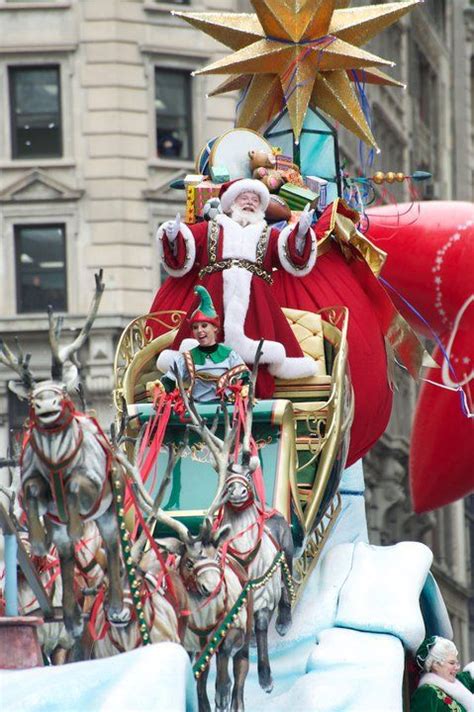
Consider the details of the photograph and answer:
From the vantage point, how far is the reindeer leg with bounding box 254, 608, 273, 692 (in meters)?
17.7

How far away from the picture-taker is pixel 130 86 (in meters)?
40.4

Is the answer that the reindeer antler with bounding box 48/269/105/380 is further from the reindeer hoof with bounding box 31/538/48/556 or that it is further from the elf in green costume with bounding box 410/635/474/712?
the elf in green costume with bounding box 410/635/474/712

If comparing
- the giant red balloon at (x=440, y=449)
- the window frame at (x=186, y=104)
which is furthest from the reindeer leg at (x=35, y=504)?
the window frame at (x=186, y=104)

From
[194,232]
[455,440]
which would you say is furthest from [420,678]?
[455,440]

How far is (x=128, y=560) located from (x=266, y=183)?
583cm

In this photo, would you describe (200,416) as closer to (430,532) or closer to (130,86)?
(130,86)

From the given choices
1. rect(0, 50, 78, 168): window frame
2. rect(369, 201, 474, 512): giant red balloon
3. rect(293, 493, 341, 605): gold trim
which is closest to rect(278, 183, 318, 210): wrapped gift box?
rect(369, 201, 474, 512): giant red balloon

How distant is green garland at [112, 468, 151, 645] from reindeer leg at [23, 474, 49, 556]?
47 centimetres

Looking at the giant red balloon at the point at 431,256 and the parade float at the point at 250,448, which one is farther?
the giant red balloon at the point at 431,256

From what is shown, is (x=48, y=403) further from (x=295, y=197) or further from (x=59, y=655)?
(x=295, y=197)

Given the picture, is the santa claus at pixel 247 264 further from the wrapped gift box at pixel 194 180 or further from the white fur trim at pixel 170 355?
the wrapped gift box at pixel 194 180

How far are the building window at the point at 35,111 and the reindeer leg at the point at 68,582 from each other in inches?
968

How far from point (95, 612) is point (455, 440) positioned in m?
8.37

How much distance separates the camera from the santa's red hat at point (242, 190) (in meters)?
20.2
